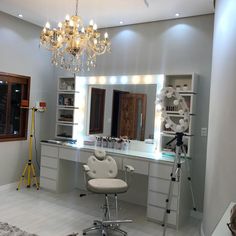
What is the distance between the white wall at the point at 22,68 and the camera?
4.40m

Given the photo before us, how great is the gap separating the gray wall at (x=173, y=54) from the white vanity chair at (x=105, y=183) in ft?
3.98

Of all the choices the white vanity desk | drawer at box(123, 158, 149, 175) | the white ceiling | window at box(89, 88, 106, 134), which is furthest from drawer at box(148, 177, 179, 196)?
the white ceiling

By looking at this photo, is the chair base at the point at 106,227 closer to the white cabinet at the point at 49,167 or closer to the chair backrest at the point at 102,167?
the chair backrest at the point at 102,167

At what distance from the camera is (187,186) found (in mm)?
3643

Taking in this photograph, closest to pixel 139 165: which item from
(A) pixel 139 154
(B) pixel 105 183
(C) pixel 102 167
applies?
(A) pixel 139 154

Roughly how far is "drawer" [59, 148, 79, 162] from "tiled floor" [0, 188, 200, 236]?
0.67 meters

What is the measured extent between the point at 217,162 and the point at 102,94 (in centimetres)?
273

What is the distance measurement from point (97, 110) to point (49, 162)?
50.1 inches

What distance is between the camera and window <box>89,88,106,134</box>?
4727 millimetres

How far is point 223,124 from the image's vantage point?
2.35 metres

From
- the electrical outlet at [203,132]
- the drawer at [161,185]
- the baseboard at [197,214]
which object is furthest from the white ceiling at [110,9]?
the baseboard at [197,214]

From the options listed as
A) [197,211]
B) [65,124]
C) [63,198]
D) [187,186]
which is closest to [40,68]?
[65,124]

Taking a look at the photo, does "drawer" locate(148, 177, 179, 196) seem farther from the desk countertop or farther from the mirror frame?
the mirror frame

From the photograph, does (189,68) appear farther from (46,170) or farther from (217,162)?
(46,170)
